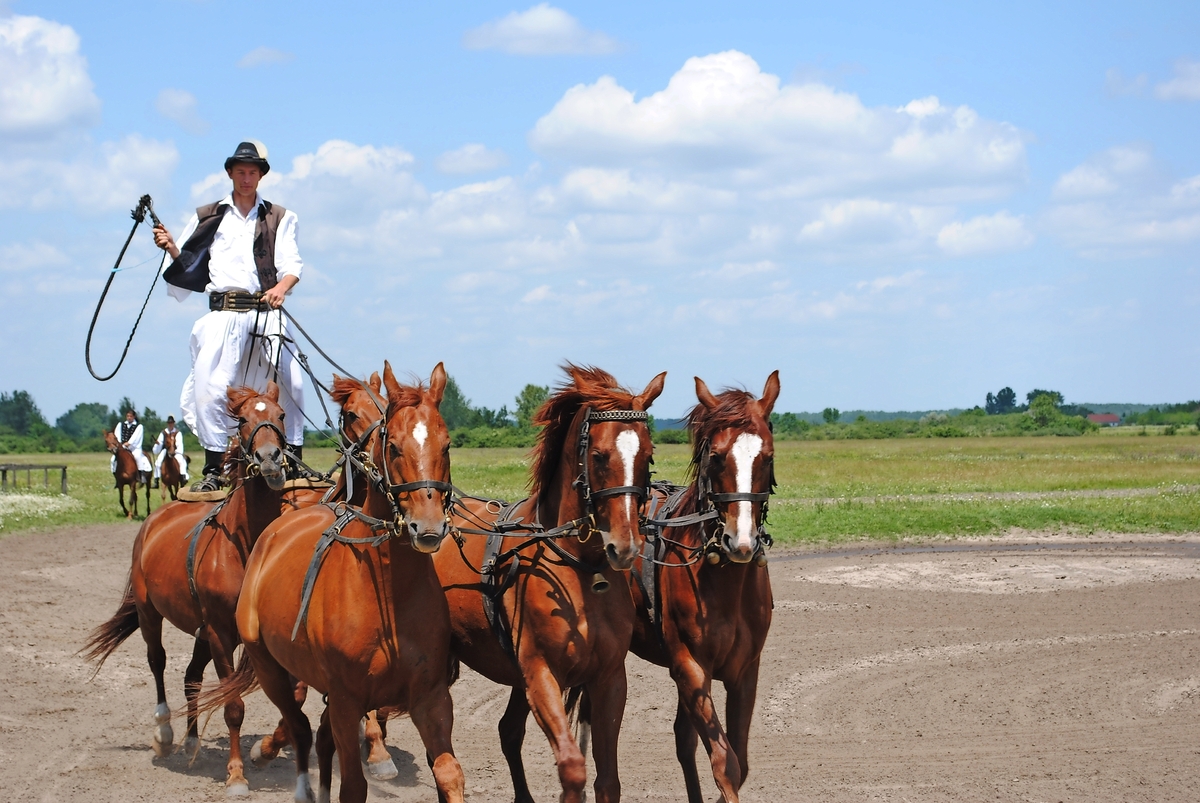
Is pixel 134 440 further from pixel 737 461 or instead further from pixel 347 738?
pixel 737 461

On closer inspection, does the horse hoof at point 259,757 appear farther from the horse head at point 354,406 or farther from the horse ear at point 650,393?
the horse ear at point 650,393

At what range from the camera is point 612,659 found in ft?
18.6

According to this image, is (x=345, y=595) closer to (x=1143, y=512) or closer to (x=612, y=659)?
(x=612, y=659)

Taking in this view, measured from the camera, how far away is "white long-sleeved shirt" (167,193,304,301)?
800 cm

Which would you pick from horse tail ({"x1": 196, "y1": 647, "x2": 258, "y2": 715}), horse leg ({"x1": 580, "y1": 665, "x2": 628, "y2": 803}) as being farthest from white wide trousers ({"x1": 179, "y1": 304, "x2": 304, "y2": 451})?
horse leg ({"x1": 580, "y1": 665, "x2": 628, "y2": 803})

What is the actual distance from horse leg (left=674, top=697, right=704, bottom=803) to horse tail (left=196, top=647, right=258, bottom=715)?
2560mm

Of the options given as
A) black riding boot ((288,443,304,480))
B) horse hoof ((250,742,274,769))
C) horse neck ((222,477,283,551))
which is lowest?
horse hoof ((250,742,274,769))

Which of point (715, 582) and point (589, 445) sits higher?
point (589, 445)

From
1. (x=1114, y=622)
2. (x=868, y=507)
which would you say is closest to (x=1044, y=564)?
(x=1114, y=622)

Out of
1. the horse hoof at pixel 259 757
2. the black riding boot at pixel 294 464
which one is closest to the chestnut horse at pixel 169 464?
the black riding boot at pixel 294 464

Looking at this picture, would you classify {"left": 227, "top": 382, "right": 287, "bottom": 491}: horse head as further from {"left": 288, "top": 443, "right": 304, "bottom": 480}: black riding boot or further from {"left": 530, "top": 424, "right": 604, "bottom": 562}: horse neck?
{"left": 530, "top": 424, "right": 604, "bottom": 562}: horse neck

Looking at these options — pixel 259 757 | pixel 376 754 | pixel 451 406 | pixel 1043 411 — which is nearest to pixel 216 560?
pixel 259 757

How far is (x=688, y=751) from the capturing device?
646 cm

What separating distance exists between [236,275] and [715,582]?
396cm
